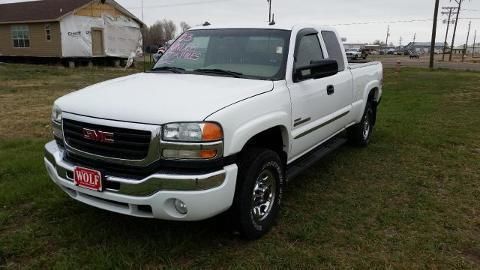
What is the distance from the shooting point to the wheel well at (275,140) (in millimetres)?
3959

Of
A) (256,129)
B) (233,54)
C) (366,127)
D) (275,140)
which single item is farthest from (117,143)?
(366,127)

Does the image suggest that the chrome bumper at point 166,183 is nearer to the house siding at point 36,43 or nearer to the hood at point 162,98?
the hood at point 162,98

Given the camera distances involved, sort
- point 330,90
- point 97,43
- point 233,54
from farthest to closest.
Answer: point 97,43 → point 330,90 → point 233,54

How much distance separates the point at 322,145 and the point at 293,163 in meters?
0.88

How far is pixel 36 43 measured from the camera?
95.6 ft

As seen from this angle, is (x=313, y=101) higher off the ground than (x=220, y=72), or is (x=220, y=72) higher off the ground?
(x=220, y=72)

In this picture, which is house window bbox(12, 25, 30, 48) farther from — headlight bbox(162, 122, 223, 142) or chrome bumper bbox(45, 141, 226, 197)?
headlight bbox(162, 122, 223, 142)

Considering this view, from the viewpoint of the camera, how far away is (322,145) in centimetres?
546

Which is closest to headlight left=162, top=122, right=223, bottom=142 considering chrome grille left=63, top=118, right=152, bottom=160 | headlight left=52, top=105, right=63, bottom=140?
chrome grille left=63, top=118, right=152, bottom=160

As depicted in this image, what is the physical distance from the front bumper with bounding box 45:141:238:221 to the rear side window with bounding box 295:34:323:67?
5.59 ft

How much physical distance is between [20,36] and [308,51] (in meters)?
30.2

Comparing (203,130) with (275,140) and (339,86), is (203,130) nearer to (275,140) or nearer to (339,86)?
(275,140)

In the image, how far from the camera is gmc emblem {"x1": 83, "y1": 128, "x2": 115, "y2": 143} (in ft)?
10.6

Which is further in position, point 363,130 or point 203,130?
point 363,130
